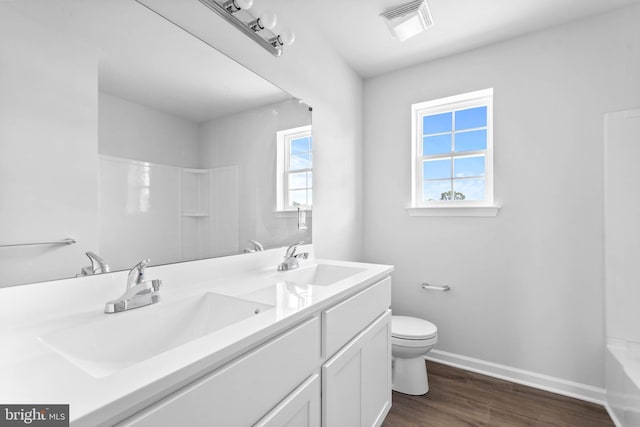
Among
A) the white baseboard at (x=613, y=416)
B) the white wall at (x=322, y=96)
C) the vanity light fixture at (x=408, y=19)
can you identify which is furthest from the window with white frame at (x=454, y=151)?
the white baseboard at (x=613, y=416)

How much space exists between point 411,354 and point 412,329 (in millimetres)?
152

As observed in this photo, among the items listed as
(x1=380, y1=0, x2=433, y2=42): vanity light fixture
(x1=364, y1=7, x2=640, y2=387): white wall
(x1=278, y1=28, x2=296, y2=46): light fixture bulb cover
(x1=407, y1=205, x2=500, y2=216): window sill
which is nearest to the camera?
(x1=278, y1=28, x2=296, y2=46): light fixture bulb cover

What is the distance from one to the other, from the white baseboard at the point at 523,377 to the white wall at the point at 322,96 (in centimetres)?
109

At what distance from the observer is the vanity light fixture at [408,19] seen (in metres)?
1.75

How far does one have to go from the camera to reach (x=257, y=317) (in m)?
0.80

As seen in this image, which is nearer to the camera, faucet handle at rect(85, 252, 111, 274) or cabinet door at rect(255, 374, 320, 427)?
cabinet door at rect(255, 374, 320, 427)

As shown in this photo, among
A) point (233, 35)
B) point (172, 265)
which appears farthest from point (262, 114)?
point (172, 265)

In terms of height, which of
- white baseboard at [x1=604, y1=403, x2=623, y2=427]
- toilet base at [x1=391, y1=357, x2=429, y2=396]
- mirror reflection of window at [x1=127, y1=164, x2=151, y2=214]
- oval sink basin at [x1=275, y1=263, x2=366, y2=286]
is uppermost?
mirror reflection of window at [x1=127, y1=164, x2=151, y2=214]

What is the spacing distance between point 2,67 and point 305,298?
101 centimetres

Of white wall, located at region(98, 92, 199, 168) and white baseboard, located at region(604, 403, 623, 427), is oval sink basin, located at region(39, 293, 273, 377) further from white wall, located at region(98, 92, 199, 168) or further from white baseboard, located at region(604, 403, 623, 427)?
white baseboard, located at region(604, 403, 623, 427)

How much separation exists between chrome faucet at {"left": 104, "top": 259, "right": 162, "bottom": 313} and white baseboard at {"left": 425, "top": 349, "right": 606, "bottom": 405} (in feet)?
7.25

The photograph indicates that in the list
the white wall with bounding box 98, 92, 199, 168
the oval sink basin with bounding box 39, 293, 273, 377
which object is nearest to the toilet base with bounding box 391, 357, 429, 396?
the oval sink basin with bounding box 39, 293, 273, 377

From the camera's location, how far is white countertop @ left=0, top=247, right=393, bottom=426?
0.46 m

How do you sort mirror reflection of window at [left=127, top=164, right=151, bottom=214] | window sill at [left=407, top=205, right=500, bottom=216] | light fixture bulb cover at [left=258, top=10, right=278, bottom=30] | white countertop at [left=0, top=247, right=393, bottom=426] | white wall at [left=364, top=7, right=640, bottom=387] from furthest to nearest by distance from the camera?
window sill at [left=407, top=205, right=500, bottom=216] < white wall at [left=364, top=7, right=640, bottom=387] < light fixture bulb cover at [left=258, top=10, right=278, bottom=30] < mirror reflection of window at [left=127, top=164, right=151, bottom=214] < white countertop at [left=0, top=247, right=393, bottom=426]
